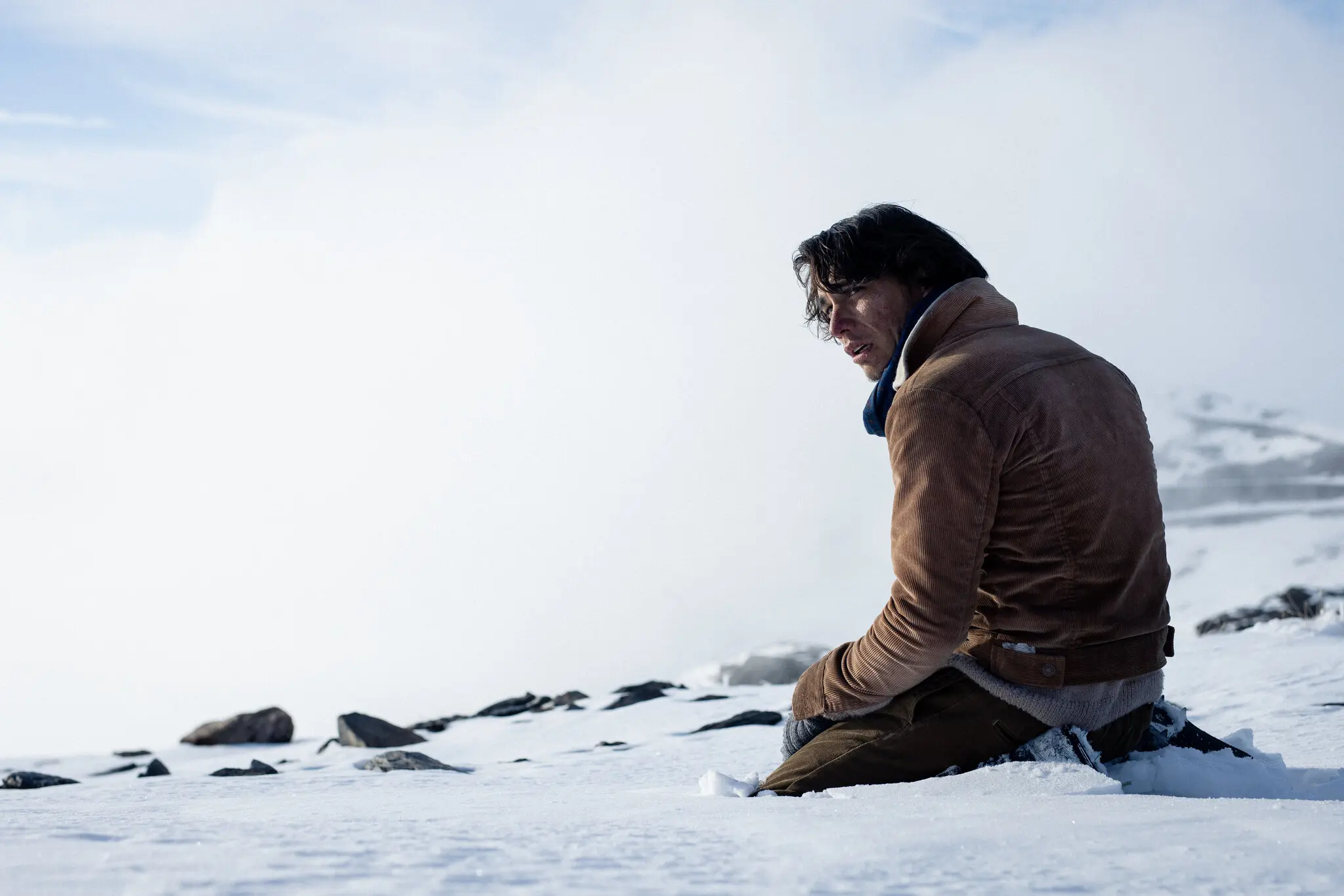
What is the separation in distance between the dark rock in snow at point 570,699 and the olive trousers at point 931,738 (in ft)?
13.7

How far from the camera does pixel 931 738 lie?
221cm

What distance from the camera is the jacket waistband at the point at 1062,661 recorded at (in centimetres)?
215

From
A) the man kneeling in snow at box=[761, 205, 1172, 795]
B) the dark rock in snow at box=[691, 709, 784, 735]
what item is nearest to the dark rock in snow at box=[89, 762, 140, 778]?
the dark rock in snow at box=[691, 709, 784, 735]

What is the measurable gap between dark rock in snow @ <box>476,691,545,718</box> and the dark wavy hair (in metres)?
4.46

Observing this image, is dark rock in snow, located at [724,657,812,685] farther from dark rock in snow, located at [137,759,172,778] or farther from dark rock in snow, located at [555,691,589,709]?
dark rock in snow, located at [137,759,172,778]

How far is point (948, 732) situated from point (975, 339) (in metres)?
0.78

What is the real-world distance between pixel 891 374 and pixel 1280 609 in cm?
732

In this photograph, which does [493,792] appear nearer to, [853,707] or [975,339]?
[853,707]

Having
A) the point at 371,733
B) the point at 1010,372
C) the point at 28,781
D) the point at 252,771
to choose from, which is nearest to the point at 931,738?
the point at 1010,372

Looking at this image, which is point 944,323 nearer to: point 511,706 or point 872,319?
point 872,319

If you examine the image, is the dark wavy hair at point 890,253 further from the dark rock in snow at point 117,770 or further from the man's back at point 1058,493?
the dark rock in snow at point 117,770

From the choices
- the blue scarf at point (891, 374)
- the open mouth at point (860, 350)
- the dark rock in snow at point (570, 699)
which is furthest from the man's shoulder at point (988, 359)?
the dark rock in snow at point (570, 699)

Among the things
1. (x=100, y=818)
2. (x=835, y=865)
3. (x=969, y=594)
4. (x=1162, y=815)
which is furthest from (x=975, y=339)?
(x=100, y=818)

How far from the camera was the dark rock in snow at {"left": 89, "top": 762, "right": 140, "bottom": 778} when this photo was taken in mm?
5328
